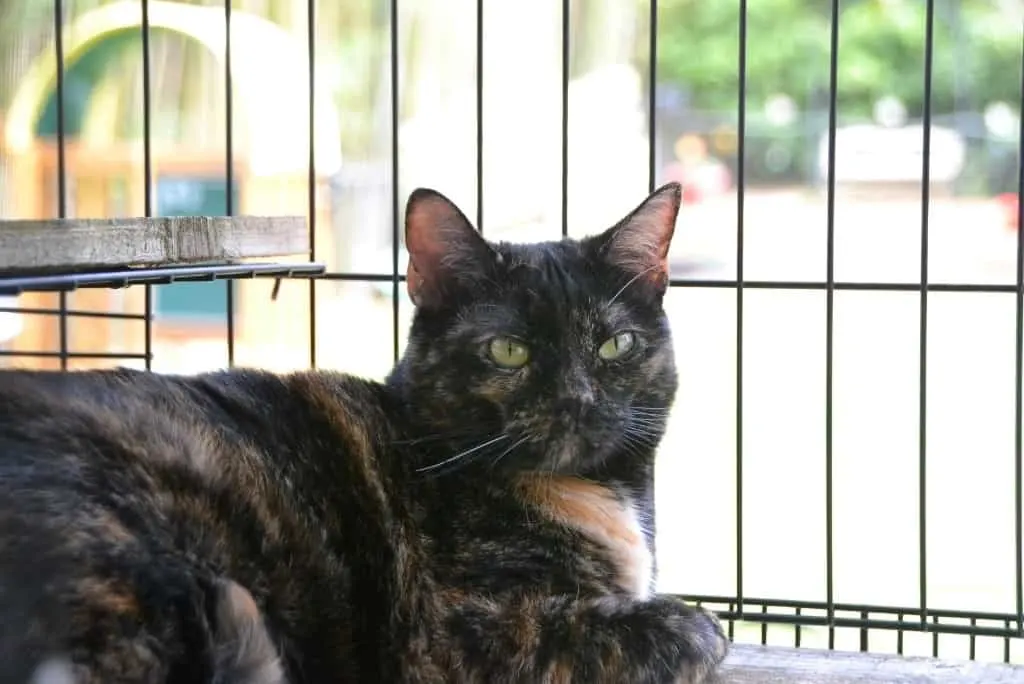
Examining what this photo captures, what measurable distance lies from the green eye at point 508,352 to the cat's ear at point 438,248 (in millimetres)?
105

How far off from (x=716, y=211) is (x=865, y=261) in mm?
852

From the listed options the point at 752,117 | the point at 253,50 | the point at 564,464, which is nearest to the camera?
the point at 564,464

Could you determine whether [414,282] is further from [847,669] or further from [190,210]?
[190,210]

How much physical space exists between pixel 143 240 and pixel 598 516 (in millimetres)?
631

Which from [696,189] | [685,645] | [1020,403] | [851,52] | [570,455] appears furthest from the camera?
[851,52]

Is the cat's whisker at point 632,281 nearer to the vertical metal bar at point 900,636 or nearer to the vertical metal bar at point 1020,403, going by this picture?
the vertical metal bar at point 1020,403

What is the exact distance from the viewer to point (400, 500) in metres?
1.30

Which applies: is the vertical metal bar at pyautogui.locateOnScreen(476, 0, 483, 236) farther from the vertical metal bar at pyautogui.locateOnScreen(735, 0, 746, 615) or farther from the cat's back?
the cat's back

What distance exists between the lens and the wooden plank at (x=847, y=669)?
1506 mm

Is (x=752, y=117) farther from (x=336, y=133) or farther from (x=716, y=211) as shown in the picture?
(x=336, y=133)

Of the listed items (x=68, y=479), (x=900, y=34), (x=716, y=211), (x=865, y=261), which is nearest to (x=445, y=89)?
(x=716, y=211)

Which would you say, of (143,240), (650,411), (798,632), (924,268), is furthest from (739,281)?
(143,240)

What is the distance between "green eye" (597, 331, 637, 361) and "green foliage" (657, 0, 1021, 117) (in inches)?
98.2

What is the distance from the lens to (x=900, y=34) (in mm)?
4094
